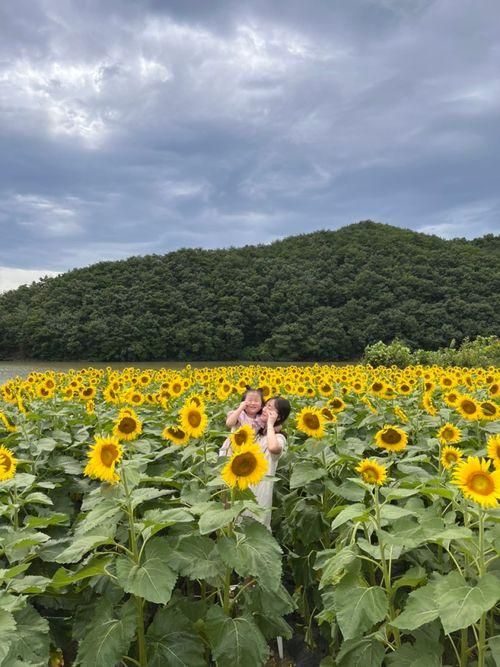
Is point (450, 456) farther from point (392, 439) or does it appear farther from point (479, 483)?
point (479, 483)

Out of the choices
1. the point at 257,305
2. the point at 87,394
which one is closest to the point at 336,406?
the point at 87,394

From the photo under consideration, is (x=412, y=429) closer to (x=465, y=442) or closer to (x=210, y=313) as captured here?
(x=465, y=442)

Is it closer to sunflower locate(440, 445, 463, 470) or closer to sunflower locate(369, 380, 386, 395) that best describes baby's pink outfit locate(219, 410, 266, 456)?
sunflower locate(440, 445, 463, 470)

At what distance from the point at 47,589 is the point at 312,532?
172cm

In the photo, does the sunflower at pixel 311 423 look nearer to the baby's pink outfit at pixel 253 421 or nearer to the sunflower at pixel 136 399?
the baby's pink outfit at pixel 253 421

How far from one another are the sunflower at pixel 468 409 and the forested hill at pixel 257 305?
4239cm

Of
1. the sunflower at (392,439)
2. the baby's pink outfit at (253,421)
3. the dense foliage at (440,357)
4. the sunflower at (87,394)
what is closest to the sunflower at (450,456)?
the sunflower at (392,439)

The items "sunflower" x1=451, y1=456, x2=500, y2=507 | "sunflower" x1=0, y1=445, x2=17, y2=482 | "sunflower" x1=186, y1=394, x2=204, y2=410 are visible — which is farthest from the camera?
"sunflower" x1=186, y1=394, x2=204, y2=410

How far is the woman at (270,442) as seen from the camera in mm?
3906

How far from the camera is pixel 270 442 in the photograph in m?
3.98

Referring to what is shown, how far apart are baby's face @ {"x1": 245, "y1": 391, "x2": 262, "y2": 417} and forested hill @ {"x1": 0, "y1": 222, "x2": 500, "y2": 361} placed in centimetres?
4266

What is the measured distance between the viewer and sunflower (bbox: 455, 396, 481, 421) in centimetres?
451

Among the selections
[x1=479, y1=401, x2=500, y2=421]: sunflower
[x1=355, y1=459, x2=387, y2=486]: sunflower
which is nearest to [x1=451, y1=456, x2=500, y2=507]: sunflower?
[x1=355, y1=459, x2=387, y2=486]: sunflower

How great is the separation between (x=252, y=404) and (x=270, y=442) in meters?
0.60
